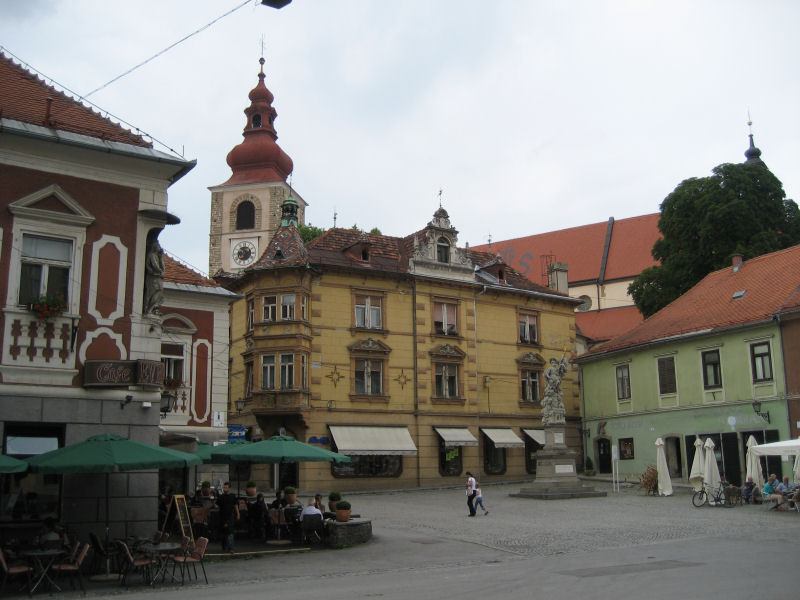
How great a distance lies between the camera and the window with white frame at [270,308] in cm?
3684

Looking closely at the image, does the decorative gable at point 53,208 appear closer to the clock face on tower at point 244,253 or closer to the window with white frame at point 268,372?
the window with white frame at point 268,372

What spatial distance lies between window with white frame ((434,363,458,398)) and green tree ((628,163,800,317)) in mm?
14075

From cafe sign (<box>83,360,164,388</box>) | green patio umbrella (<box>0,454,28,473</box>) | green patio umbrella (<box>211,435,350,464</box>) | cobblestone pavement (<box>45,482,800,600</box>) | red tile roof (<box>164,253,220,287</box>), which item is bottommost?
cobblestone pavement (<box>45,482,800,600</box>)

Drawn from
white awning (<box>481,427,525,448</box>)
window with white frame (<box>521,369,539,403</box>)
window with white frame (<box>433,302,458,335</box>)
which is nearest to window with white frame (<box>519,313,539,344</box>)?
window with white frame (<box>521,369,539,403</box>)

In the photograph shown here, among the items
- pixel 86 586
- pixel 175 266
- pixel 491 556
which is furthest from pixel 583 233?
pixel 86 586

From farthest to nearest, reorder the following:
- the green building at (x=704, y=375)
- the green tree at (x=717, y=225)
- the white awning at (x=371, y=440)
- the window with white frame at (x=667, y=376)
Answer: the green tree at (x=717, y=225) < the window with white frame at (x=667, y=376) < the white awning at (x=371, y=440) < the green building at (x=704, y=375)

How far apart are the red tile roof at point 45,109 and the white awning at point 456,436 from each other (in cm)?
2447

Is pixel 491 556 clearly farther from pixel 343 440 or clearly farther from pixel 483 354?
pixel 483 354

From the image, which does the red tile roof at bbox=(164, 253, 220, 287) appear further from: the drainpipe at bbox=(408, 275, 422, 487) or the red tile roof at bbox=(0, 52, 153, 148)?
the drainpipe at bbox=(408, 275, 422, 487)

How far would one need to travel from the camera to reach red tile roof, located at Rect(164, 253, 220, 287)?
25.0 metres

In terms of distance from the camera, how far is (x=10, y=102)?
1587 cm

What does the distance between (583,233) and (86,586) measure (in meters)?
58.4

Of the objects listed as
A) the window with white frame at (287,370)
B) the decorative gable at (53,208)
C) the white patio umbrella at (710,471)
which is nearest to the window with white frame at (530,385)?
the window with white frame at (287,370)

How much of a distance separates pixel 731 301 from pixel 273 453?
24522 mm
